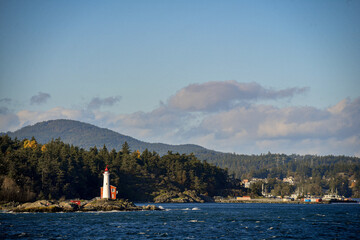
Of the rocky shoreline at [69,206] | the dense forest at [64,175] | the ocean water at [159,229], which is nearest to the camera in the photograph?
the ocean water at [159,229]

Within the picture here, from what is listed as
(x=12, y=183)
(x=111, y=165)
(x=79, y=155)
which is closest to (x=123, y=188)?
(x=111, y=165)

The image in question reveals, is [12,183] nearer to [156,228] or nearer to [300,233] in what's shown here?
[156,228]

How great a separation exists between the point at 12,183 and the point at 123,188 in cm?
5084

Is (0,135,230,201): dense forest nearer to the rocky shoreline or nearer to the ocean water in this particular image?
the rocky shoreline

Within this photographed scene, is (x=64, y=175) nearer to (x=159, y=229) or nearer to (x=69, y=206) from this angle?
(x=69, y=206)

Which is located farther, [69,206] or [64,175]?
[64,175]

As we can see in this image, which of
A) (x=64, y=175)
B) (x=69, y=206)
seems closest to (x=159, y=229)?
(x=69, y=206)

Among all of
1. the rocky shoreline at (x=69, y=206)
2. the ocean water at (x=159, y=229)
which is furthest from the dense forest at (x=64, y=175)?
the ocean water at (x=159, y=229)

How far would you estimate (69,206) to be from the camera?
100125 millimetres

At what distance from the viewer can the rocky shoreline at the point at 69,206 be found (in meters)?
97.6

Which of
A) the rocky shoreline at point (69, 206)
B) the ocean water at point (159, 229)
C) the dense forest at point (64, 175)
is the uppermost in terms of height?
the dense forest at point (64, 175)

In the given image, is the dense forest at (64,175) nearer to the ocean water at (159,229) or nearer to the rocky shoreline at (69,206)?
the rocky shoreline at (69,206)

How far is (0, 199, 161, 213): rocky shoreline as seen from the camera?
320 ft

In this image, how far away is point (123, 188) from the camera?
163875 millimetres
